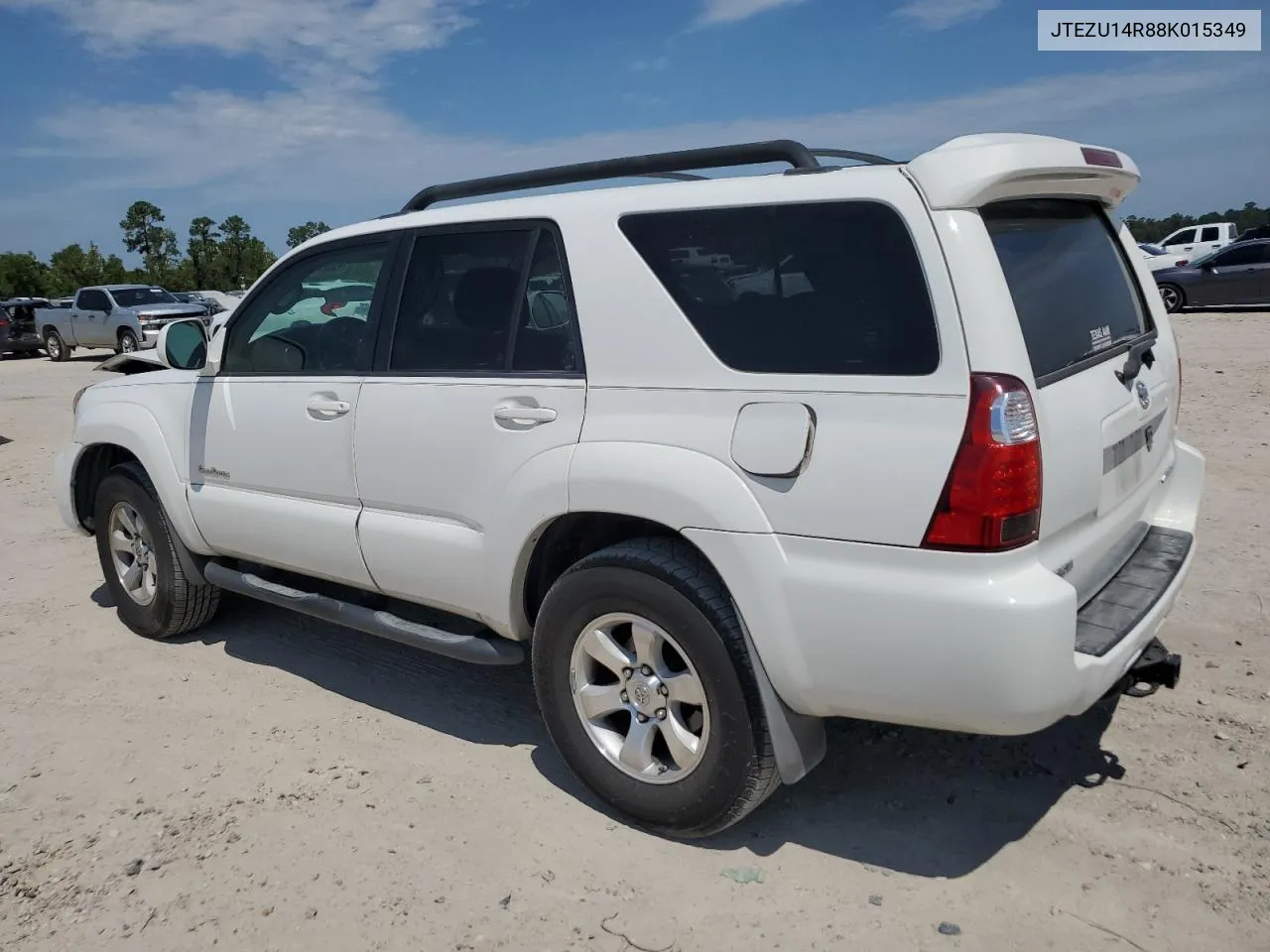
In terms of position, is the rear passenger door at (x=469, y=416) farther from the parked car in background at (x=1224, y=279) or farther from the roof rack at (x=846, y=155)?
the parked car in background at (x=1224, y=279)

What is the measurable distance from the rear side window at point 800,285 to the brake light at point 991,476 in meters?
0.18

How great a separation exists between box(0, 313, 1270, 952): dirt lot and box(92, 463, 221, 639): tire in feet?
1.07

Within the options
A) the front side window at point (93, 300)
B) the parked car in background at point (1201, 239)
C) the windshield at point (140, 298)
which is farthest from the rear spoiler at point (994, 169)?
the parked car in background at point (1201, 239)

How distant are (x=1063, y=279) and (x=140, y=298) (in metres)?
24.6

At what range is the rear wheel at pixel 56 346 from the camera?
82.9 feet

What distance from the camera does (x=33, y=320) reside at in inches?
1045

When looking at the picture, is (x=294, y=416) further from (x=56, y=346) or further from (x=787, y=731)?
(x=56, y=346)

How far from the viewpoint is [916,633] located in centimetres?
257

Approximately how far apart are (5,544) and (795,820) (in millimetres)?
6221

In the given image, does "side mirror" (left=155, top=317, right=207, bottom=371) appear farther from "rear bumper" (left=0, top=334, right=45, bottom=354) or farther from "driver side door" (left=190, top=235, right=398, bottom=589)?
"rear bumper" (left=0, top=334, right=45, bottom=354)

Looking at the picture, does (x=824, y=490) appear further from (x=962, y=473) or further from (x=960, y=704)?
(x=960, y=704)

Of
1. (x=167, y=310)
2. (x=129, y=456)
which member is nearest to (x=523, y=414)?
(x=129, y=456)

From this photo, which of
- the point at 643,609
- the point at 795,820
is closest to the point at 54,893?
the point at 643,609

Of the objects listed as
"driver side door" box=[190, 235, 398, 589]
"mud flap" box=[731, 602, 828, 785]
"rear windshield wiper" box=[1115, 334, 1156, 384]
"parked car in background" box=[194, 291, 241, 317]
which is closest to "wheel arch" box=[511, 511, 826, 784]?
"mud flap" box=[731, 602, 828, 785]
